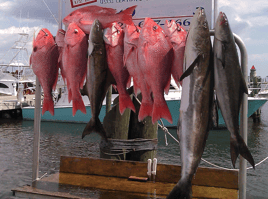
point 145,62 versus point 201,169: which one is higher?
point 145,62

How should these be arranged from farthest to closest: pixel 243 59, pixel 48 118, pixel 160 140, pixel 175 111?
pixel 48 118
pixel 175 111
pixel 160 140
pixel 243 59

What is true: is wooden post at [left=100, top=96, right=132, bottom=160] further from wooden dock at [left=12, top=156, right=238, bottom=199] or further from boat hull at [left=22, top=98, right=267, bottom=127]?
boat hull at [left=22, top=98, right=267, bottom=127]

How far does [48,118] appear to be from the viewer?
92.0ft

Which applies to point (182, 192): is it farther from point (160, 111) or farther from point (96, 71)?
point (96, 71)

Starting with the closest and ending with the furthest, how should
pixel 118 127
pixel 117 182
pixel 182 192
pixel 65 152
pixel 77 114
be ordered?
pixel 182 192 → pixel 117 182 → pixel 118 127 → pixel 65 152 → pixel 77 114

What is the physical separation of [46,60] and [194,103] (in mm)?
1649

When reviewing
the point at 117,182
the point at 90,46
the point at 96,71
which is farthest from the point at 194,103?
the point at 117,182

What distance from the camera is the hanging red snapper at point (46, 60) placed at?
9.86ft

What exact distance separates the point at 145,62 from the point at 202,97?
559 millimetres

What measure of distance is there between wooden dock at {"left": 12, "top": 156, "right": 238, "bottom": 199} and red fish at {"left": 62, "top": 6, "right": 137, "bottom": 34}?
5.34 feet

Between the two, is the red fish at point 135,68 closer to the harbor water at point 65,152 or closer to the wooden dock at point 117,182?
the wooden dock at point 117,182

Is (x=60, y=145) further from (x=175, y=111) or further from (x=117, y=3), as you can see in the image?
(x=117, y=3)

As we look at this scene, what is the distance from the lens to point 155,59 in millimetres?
2402

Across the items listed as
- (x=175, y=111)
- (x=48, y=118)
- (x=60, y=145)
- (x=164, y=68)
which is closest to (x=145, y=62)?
(x=164, y=68)
